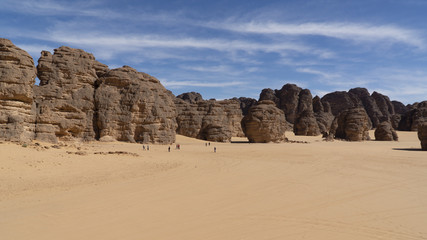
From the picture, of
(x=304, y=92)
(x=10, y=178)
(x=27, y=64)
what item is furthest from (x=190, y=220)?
(x=304, y=92)

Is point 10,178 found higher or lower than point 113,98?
lower

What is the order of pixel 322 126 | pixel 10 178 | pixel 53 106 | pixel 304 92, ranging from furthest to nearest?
pixel 304 92, pixel 322 126, pixel 53 106, pixel 10 178

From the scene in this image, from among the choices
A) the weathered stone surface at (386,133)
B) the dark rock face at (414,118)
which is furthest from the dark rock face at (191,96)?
the weathered stone surface at (386,133)

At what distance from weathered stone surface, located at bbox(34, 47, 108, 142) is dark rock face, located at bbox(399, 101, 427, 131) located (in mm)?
50416

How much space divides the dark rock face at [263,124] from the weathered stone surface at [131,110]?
9.52 meters

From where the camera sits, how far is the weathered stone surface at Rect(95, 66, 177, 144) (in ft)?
73.0

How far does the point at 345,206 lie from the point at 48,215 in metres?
5.52

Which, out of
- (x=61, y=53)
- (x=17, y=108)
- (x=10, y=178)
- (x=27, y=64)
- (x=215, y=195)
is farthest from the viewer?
(x=61, y=53)

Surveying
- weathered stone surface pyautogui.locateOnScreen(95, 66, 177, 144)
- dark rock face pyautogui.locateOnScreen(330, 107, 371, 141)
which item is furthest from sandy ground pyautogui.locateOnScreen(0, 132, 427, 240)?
dark rock face pyautogui.locateOnScreen(330, 107, 371, 141)

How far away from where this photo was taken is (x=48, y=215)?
4719 millimetres

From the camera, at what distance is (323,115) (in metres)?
62.2

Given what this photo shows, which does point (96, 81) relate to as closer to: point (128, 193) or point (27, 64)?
point (27, 64)

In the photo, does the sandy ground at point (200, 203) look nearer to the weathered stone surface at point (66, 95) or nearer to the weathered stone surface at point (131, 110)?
the weathered stone surface at point (66, 95)

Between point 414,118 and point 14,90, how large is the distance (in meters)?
58.9
